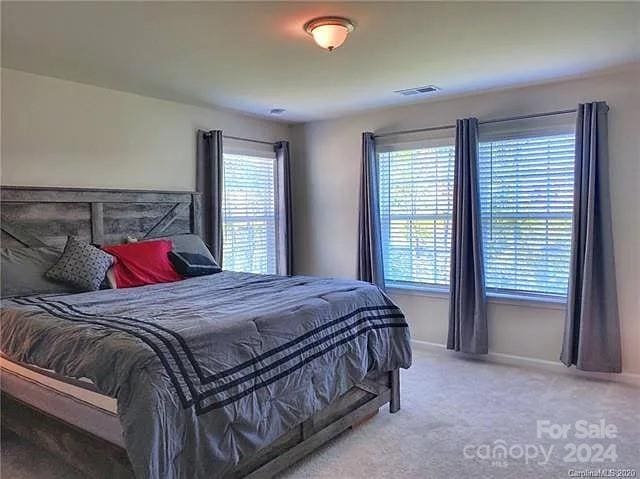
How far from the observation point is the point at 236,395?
2023 millimetres

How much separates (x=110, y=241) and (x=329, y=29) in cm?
232

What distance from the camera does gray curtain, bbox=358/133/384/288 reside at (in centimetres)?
470

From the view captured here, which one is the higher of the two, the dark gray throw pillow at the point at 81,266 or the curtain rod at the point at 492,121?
the curtain rod at the point at 492,121

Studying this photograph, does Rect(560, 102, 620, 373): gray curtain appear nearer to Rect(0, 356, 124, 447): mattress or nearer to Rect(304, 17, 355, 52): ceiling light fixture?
Rect(304, 17, 355, 52): ceiling light fixture

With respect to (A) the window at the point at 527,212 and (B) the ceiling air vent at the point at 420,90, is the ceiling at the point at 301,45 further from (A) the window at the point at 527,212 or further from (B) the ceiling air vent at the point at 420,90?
(A) the window at the point at 527,212

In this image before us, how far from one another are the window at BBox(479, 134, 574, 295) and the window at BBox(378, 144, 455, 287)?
39 cm

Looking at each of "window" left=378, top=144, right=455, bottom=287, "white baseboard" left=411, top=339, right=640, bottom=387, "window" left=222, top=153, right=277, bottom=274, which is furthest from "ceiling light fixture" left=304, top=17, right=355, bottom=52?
"white baseboard" left=411, top=339, right=640, bottom=387

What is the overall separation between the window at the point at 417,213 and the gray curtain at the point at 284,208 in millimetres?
1009

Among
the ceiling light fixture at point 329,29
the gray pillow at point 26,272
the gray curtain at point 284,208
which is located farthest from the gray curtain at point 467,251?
the gray pillow at point 26,272

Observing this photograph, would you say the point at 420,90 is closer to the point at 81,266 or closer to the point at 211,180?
the point at 211,180

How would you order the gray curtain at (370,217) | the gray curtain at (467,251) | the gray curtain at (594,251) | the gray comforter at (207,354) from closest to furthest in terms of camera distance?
the gray comforter at (207,354), the gray curtain at (594,251), the gray curtain at (467,251), the gray curtain at (370,217)

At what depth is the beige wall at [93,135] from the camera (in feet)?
10.8

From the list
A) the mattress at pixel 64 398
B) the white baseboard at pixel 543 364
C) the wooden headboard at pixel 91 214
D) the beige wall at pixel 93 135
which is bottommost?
the white baseboard at pixel 543 364

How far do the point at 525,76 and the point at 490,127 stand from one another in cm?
55
